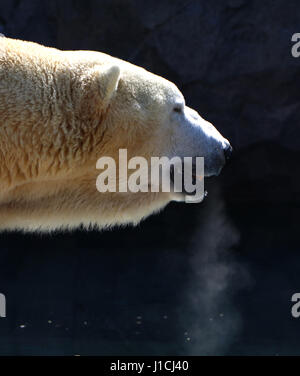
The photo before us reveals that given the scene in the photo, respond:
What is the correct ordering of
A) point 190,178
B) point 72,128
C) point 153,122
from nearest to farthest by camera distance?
point 72,128 → point 153,122 → point 190,178

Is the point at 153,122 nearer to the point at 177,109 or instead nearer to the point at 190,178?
the point at 177,109

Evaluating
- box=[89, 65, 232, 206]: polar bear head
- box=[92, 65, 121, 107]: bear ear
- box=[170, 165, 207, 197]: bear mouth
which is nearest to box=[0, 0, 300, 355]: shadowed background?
box=[170, 165, 207, 197]: bear mouth

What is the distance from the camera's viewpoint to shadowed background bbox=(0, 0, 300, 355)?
171 inches

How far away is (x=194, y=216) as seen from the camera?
5617 millimetres

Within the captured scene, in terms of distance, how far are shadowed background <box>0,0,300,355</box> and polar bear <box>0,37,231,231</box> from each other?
193 centimetres

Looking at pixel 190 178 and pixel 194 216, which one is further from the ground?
pixel 194 216

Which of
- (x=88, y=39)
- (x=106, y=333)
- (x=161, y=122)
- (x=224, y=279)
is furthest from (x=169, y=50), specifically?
(x=161, y=122)

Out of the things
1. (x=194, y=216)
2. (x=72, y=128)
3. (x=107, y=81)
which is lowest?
(x=72, y=128)

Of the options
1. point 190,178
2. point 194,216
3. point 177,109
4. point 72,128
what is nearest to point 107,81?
point 72,128

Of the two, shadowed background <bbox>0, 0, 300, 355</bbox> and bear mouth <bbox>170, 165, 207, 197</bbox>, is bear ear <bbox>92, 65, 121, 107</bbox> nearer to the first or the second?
bear mouth <bbox>170, 165, 207, 197</bbox>

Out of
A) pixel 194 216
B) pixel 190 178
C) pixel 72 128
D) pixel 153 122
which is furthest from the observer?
pixel 194 216

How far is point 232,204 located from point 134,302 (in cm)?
144

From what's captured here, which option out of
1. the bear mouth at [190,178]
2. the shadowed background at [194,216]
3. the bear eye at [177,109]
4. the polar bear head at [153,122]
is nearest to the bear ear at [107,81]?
the polar bear head at [153,122]

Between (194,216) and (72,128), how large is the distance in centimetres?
363
